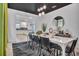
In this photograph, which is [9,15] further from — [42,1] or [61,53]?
[61,53]

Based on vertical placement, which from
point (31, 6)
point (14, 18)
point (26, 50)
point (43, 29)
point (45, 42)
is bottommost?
point (26, 50)

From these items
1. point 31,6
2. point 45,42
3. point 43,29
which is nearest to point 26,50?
point 45,42

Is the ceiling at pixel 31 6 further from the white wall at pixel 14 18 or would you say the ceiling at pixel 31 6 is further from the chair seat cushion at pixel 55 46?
the chair seat cushion at pixel 55 46

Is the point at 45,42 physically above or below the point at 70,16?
below

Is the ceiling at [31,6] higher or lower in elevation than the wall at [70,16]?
higher

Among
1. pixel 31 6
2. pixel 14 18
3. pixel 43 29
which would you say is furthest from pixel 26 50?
pixel 31 6

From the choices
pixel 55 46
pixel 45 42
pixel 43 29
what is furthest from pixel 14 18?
pixel 55 46

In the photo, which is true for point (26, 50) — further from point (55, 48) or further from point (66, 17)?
point (66, 17)

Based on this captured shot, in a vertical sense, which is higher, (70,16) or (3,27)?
(70,16)

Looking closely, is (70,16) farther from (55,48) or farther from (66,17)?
(55,48)

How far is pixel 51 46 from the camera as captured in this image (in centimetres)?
214

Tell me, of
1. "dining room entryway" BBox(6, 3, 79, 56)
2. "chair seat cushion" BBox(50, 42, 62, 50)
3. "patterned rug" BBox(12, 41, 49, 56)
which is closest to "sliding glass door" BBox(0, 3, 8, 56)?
"dining room entryway" BBox(6, 3, 79, 56)

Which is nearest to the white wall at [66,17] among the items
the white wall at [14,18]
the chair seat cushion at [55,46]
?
the white wall at [14,18]

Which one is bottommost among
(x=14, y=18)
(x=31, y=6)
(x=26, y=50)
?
(x=26, y=50)
